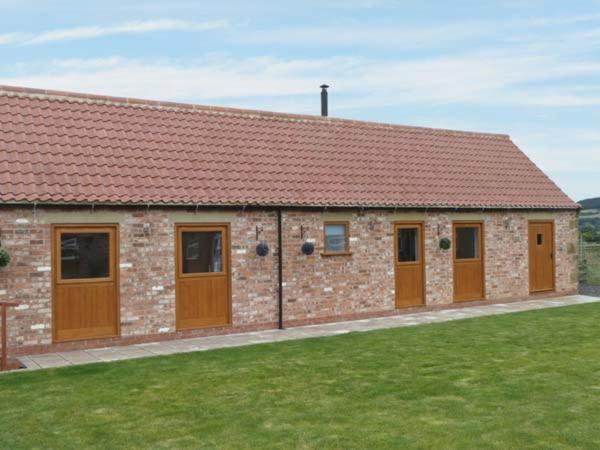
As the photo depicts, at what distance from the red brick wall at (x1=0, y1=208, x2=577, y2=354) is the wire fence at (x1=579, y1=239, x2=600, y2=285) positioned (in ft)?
22.1

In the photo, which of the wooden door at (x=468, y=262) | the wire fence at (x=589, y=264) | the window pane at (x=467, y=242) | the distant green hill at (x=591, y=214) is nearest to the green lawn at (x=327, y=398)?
the wooden door at (x=468, y=262)

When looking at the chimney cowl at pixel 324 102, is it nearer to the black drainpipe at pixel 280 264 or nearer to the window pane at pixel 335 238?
the window pane at pixel 335 238

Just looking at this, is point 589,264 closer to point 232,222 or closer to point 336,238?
point 336,238

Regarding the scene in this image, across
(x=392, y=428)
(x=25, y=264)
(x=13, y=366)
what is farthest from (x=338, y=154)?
(x=392, y=428)

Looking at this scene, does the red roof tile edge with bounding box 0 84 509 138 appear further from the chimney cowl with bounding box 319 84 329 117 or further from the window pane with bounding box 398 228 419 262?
the window pane with bounding box 398 228 419 262

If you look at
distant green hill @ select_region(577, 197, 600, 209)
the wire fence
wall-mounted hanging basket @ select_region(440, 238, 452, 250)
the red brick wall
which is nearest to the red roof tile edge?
the red brick wall

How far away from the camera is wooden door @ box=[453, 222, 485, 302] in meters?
17.5

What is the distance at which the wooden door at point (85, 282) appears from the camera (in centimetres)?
1194

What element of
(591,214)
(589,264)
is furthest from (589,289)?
(591,214)

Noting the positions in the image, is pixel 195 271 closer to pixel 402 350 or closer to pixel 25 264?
pixel 25 264

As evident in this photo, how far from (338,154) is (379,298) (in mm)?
3732

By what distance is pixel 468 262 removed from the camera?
17.8 metres

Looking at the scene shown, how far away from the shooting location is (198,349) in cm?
1201

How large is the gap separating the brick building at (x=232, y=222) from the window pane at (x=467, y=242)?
1.3 inches
